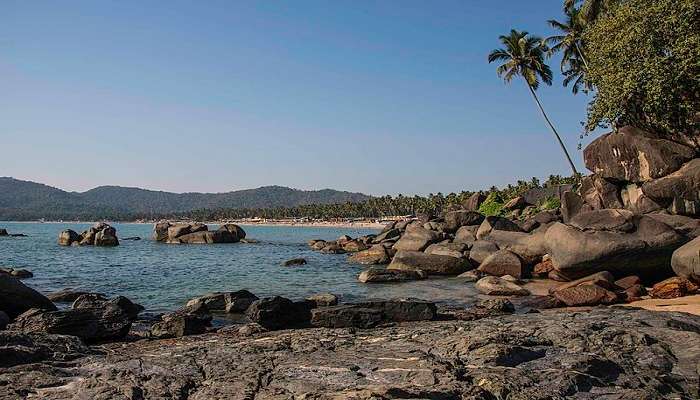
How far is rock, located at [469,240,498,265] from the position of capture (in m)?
28.6

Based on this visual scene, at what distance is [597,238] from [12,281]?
2181 cm

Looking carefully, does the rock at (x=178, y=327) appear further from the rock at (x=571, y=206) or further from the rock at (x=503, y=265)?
the rock at (x=571, y=206)

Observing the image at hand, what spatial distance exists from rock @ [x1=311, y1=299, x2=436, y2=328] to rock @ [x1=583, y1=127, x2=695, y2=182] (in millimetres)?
17646

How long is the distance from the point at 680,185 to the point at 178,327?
23.3m

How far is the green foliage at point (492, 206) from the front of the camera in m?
54.8

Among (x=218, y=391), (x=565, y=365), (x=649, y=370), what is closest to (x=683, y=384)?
(x=649, y=370)

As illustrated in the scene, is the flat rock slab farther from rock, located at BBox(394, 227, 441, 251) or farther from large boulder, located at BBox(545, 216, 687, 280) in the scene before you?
rock, located at BBox(394, 227, 441, 251)

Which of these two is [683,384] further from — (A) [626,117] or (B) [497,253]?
(A) [626,117]

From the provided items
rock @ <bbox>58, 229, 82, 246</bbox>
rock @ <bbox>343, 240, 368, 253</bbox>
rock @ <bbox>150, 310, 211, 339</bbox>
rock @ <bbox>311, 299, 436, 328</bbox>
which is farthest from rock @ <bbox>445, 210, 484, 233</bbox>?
rock @ <bbox>58, 229, 82, 246</bbox>

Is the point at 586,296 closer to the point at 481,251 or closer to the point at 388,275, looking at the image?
the point at 388,275

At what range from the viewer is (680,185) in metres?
24.0

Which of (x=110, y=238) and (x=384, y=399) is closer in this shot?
(x=384, y=399)

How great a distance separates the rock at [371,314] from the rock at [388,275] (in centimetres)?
1142

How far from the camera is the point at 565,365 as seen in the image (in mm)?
7402
